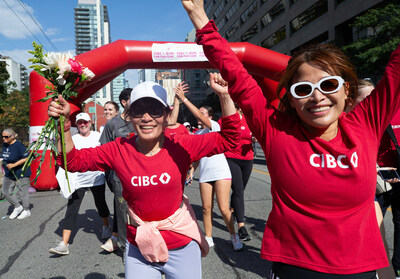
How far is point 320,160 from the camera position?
1.37m

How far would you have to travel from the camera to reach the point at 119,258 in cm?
399

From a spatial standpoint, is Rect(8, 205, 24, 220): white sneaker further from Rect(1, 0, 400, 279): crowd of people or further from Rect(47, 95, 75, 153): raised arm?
Rect(47, 95, 75, 153): raised arm

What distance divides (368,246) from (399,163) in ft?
5.58

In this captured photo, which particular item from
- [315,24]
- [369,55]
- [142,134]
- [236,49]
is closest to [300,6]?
[315,24]

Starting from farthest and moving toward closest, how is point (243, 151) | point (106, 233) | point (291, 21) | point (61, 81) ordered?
point (291, 21) → point (106, 233) → point (243, 151) → point (61, 81)

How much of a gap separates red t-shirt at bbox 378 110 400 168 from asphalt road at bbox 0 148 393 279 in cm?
167

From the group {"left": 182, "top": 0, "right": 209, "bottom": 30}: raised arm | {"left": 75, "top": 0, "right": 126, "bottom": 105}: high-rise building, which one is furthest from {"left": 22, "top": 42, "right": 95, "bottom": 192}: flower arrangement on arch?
{"left": 75, "top": 0, "right": 126, "bottom": 105}: high-rise building

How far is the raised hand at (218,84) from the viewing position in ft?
6.38

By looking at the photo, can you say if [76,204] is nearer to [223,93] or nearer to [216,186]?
[216,186]

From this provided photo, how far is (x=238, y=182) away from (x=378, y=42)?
1250 centimetres

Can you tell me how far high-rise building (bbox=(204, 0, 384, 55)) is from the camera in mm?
21844

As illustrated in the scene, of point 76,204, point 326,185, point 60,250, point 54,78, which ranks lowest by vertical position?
point 60,250

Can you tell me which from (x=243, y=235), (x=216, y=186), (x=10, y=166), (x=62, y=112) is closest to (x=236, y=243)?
(x=243, y=235)

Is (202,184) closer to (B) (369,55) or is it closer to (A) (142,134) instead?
(A) (142,134)
